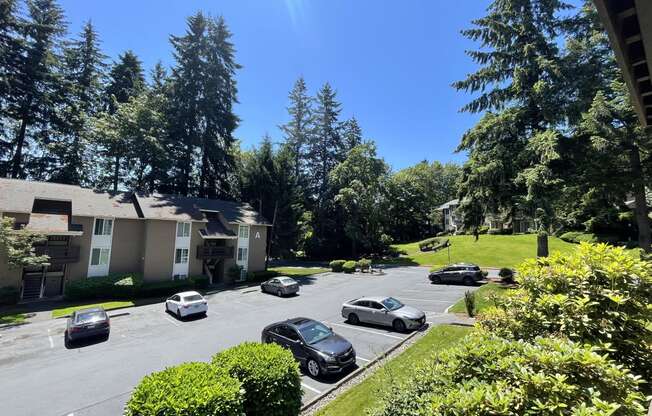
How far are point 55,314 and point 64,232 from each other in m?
6.84

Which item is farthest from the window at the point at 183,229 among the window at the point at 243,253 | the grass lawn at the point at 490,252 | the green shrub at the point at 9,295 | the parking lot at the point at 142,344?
the grass lawn at the point at 490,252

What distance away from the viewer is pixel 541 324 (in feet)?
18.4

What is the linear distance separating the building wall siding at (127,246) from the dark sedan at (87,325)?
43.4ft

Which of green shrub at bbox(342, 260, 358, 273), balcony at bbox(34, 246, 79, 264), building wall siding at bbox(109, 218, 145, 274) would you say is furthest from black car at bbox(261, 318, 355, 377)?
green shrub at bbox(342, 260, 358, 273)

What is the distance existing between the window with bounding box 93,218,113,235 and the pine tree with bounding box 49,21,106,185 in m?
13.8

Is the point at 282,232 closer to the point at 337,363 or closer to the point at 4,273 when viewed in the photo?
the point at 4,273

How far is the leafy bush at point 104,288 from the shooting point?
2341 centimetres

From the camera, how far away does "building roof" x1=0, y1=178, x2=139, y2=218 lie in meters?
23.6

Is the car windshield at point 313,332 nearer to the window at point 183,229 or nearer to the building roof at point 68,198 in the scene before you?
the window at point 183,229

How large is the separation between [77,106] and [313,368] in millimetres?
44348

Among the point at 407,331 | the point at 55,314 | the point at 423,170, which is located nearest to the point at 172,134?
the point at 55,314

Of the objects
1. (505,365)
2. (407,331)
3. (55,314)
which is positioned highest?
(505,365)

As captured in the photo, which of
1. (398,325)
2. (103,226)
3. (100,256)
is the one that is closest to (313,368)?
(398,325)

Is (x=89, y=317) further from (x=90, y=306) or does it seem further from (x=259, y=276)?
(x=259, y=276)
